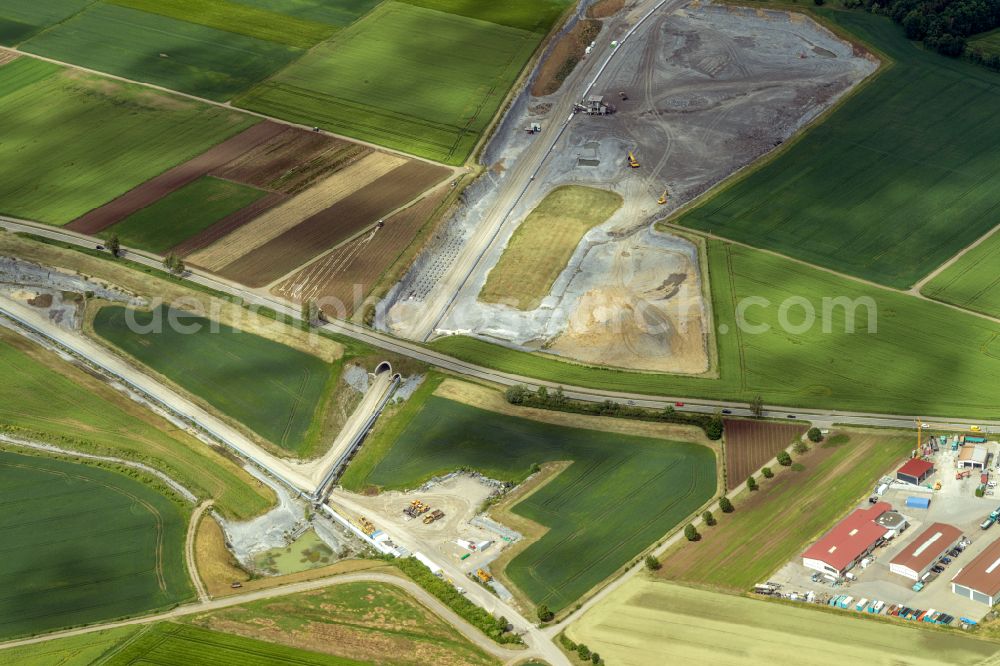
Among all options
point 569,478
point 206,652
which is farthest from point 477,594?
point 206,652

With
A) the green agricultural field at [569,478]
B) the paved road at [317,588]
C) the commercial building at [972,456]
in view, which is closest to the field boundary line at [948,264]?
the commercial building at [972,456]

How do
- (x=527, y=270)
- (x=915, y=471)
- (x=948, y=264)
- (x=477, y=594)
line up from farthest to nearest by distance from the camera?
(x=527, y=270) < (x=948, y=264) < (x=915, y=471) < (x=477, y=594)

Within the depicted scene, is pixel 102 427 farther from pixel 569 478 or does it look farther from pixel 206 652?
pixel 569 478

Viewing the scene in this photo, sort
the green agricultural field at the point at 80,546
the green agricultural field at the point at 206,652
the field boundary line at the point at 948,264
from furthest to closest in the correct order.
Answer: the field boundary line at the point at 948,264, the green agricultural field at the point at 80,546, the green agricultural field at the point at 206,652

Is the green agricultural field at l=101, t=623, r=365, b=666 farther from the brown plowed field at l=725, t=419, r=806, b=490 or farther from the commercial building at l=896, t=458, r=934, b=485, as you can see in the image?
the commercial building at l=896, t=458, r=934, b=485

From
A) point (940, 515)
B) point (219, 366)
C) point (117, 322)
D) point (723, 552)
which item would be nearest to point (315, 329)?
point (219, 366)

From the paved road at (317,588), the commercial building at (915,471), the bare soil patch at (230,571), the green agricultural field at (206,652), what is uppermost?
the commercial building at (915,471)

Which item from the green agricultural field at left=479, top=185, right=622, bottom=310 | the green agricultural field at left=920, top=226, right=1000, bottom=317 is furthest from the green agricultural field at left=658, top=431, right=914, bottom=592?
the green agricultural field at left=479, top=185, right=622, bottom=310

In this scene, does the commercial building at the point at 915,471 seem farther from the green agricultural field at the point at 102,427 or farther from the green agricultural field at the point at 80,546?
the green agricultural field at the point at 80,546
